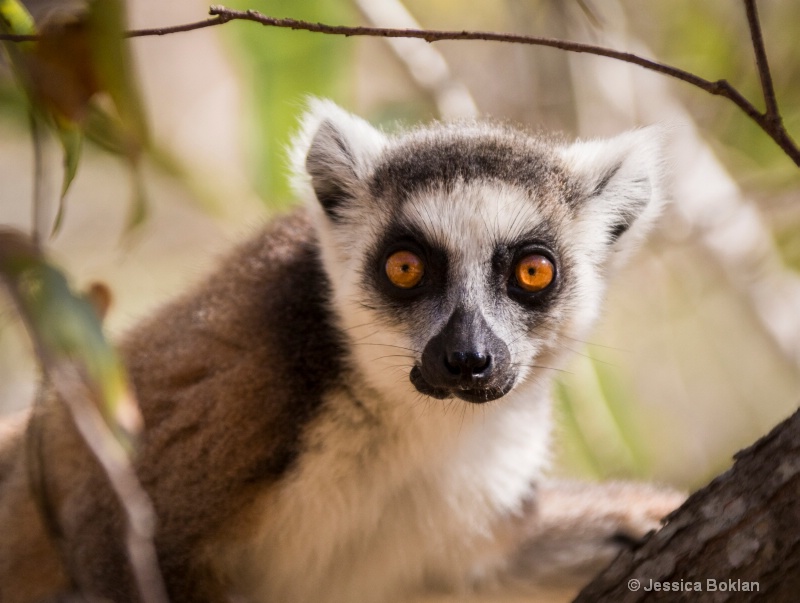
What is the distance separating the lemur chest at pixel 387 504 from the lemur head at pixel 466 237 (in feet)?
0.74

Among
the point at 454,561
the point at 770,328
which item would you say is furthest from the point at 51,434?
the point at 770,328

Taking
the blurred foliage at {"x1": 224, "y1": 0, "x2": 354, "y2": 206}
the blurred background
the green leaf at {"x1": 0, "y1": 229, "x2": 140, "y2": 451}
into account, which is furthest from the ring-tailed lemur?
the blurred foliage at {"x1": 224, "y1": 0, "x2": 354, "y2": 206}

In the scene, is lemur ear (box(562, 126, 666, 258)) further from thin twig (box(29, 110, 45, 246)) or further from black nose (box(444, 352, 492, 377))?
thin twig (box(29, 110, 45, 246))

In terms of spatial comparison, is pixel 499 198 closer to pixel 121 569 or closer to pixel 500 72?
pixel 121 569

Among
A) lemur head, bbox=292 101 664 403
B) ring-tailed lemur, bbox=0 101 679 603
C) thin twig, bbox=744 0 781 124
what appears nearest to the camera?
thin twig, bbox=744 0 781 124

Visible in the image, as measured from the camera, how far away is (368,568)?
3.53 meters

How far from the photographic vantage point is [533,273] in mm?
3125

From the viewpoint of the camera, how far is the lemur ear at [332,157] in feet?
11.3

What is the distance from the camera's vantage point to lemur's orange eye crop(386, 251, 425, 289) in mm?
3119

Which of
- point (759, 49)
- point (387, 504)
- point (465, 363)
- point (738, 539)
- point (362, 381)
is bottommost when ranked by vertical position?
point (387, 504)

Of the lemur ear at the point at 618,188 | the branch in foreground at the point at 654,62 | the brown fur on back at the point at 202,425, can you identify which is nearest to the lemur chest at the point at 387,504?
the brown fur on back at the point at 202,425

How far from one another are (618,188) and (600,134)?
9.12 ft

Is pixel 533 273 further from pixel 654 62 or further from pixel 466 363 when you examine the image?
pixel 654 62

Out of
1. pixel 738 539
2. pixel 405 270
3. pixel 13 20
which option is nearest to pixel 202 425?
pixel 405 270
